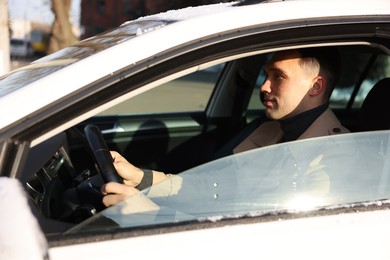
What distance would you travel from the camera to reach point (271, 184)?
6.17ft

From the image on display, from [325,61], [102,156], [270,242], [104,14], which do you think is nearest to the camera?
[270,242]

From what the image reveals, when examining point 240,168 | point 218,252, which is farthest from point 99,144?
point 218,252

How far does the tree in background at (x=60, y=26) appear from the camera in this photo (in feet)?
41.2

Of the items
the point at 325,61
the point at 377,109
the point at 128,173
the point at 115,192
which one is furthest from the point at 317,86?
the point at 115,192

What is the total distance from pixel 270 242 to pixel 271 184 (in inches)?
8.9

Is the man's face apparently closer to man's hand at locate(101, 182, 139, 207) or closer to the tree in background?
man's hand at locate(101, 182, 139, 207)

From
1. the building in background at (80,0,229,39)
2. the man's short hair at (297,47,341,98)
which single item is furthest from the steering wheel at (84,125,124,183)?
the building in background at (80,0,229,39)

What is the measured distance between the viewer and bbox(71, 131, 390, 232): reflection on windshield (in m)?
1.77

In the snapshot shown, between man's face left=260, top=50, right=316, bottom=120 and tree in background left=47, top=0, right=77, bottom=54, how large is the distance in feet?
35.0

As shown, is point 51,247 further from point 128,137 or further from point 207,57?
point 128,137

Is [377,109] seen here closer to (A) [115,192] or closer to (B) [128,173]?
(B) [128,173]

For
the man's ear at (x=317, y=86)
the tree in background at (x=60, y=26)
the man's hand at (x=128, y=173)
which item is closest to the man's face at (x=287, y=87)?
the man's ear at (x=317, y=86)

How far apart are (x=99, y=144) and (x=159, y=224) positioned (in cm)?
74

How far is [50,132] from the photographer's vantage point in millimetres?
1642
